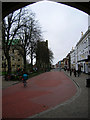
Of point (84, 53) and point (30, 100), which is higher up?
point (84, 53)

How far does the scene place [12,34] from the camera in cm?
2020

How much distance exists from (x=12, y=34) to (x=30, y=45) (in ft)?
26.0

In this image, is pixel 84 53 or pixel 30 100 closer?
pixel 30 100

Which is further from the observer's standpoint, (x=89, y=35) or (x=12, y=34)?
(x=89, y=35)

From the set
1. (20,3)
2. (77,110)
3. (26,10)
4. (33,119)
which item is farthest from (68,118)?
(26,10)

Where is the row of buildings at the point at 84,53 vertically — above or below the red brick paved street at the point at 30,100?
above

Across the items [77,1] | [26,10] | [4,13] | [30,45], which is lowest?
[4,13]

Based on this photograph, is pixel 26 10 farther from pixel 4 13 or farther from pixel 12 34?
pixel 4 13

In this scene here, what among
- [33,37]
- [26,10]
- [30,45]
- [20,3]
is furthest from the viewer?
[30,45]

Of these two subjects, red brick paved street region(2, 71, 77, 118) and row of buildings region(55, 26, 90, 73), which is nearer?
red brick paved street region(2, 71, 77, 118)

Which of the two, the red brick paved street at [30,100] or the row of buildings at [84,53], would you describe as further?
the row of buildings at [84,53]

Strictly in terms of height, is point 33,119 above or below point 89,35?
below

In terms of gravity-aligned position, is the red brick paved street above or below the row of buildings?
below

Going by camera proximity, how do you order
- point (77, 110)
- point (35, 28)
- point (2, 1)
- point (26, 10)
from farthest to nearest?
1. point (35, 28)
2. point (26, 10)
3. point (77, 110)
4. point (2, 1)
